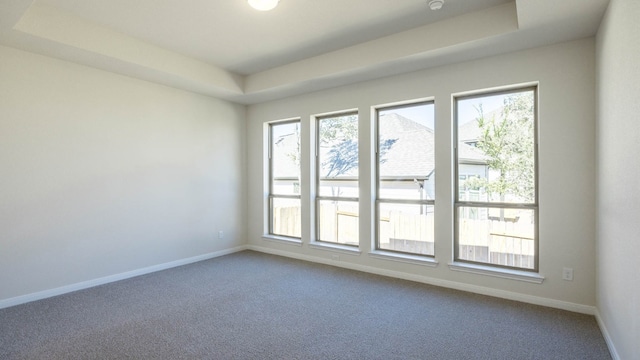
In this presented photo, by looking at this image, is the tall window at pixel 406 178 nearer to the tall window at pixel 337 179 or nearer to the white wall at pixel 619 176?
the tall window at pixel 337 179

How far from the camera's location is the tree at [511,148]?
135 inches

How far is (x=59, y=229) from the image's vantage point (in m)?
3.59

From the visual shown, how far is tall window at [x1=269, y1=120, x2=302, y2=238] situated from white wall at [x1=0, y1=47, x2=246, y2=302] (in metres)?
0.82

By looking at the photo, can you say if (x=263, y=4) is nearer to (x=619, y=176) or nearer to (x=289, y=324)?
(x=289, y=324)

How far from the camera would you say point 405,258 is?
13.4 feet

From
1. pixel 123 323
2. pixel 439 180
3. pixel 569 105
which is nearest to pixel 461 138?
pixel 439 180

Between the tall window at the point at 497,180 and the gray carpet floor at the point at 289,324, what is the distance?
56 centimetres

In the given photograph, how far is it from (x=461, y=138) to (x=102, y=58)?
4154 millimetres

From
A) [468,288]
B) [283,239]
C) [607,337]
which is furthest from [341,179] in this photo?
[607,337]

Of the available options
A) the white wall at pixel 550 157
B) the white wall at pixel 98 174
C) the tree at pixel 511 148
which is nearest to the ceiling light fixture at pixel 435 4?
the white wall at pixel 550 157

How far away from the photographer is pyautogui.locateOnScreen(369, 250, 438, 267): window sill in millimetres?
3924

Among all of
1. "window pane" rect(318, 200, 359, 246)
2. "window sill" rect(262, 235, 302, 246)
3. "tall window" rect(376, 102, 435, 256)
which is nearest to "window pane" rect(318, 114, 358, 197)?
"window pane" rect(318, 200, 359, 246)

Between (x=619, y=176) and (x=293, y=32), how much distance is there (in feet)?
10.3

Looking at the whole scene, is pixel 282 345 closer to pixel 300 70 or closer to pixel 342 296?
pixel 342 296
